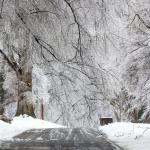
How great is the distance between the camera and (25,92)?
2420 cm

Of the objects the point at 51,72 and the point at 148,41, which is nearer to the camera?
the point at 51,72

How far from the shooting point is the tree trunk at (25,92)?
2407 centimetres

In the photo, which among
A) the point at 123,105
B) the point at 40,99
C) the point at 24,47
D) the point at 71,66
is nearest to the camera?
the point at 24,47

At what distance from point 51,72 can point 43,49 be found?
11.4 ft

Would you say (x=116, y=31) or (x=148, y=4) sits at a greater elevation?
(x=148, y=4)

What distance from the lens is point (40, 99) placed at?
27312mm

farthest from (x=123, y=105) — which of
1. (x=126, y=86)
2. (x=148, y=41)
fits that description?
(x=148, y=41)

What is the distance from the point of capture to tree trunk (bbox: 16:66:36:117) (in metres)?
24.1

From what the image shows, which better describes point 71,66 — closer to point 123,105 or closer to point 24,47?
point 24,47

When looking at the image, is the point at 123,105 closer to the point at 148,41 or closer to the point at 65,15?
the point at 148,41

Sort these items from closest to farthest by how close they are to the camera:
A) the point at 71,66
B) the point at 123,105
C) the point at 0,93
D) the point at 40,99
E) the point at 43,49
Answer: the point at 43,49 → the point at 71,66 → the point at 40,99 → the point at 0,93 → the point at 123,105

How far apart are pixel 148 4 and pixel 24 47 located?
24.7ft

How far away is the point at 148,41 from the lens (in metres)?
24.9

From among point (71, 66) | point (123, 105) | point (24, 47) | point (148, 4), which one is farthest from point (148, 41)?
point (123, 105)
